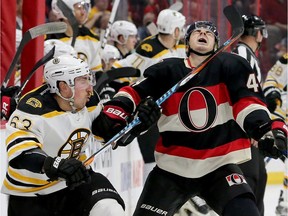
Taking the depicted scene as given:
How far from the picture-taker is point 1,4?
578cm

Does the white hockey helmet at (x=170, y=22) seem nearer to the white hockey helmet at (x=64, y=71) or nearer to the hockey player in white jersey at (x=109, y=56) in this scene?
the hockey player in white jersey at (x=109, y=56)

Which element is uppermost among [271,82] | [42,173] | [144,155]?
[42,173]

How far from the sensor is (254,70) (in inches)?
215

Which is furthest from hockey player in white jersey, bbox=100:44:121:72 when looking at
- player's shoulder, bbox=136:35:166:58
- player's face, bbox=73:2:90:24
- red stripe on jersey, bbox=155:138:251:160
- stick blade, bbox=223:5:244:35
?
red stripe on jersey, bbox=155:138:251:160

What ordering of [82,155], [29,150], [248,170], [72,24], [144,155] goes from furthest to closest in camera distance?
1. [144,155]
2. [72,24]
3. [248,170]
4. [82,155]
5. [29,150]

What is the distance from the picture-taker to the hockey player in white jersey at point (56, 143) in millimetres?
4055

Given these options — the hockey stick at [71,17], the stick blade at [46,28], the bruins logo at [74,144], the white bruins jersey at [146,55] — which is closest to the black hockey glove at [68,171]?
the bruins logo at [74,144]

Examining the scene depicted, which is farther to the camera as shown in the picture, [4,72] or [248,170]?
[4,72]

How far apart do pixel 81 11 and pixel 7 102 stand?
163 cm

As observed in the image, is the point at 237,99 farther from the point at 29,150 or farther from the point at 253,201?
the point at 29,150

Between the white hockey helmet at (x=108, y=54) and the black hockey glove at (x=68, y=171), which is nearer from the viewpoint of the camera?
the black hockey glove at (x=68, y=171)

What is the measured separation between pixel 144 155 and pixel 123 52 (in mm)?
1419

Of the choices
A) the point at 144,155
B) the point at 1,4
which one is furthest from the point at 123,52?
the point at 1,4

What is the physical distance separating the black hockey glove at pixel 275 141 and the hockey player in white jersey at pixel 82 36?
260cm
